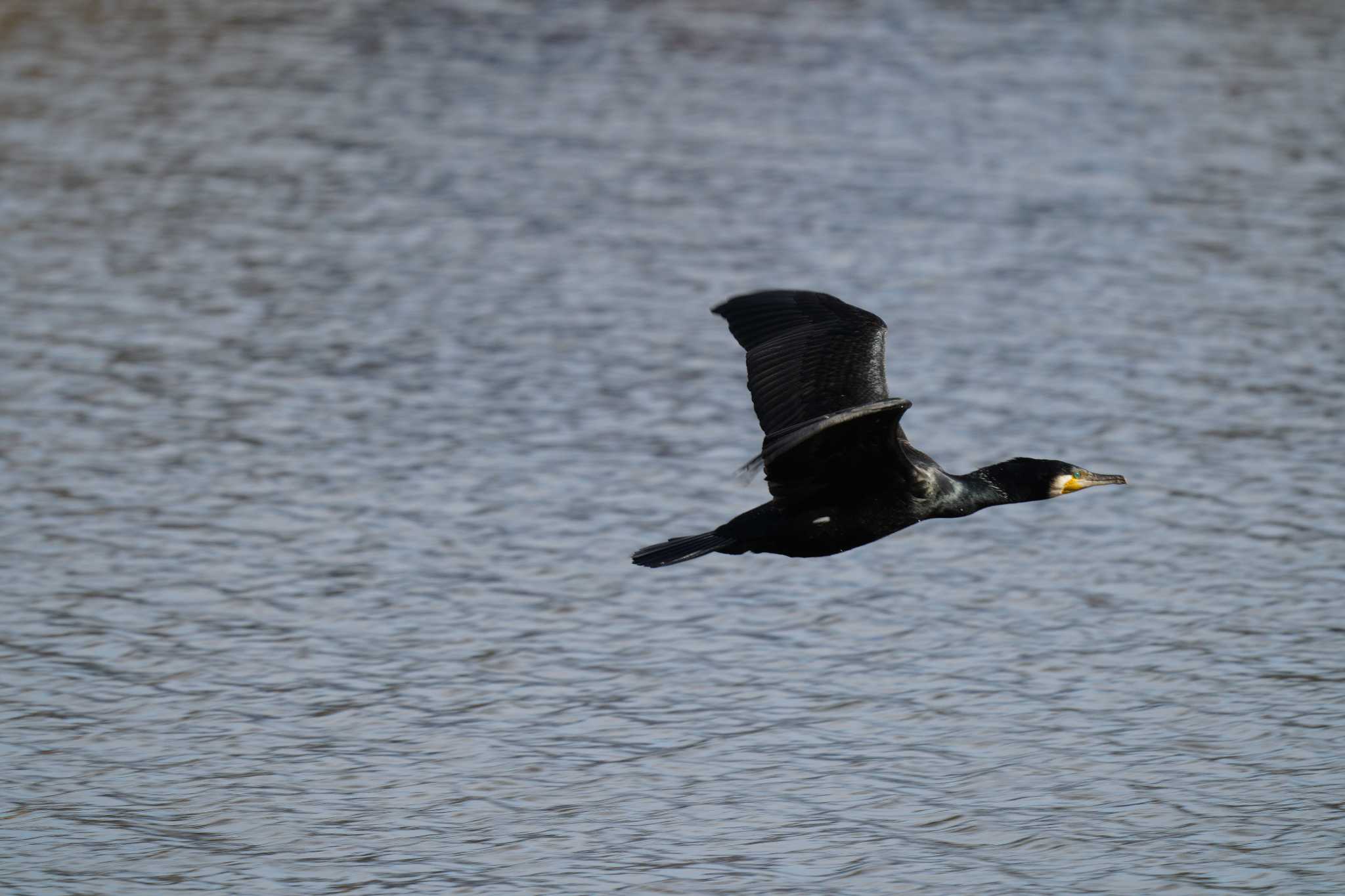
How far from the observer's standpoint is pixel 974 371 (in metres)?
12.5

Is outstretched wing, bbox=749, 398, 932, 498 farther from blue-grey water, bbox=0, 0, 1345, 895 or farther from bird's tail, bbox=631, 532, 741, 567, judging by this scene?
blue-grey water, bbox=0, 0, 1345, 895

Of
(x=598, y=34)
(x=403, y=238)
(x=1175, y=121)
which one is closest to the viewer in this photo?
(x=403, y=238)

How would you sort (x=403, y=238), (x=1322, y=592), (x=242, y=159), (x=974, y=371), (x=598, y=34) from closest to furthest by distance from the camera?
(x=1322, y=592) < (x=974, y=371) < (x=403, y=238) < (x=242, y=159) < (x=598, y=34)

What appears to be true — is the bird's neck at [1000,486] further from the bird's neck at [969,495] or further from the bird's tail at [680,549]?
the bird's tail at [680,549]

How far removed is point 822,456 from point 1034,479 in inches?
45.4

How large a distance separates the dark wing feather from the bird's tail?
49 centimetres

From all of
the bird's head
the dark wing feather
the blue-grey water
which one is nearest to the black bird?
the dark wing feather

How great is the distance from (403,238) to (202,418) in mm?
4167

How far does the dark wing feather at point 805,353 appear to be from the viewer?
7355mm

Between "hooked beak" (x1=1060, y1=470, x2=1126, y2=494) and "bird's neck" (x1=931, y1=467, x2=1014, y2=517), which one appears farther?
"hooked beak" (x1=1060, y1=470, x2=1126, y2=494)

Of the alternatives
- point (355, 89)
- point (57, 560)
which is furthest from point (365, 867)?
point (355, 89)

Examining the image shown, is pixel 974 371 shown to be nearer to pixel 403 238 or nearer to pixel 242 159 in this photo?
pixel 403 238

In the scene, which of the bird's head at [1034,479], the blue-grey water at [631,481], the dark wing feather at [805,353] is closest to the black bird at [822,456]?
the dark wing feather at [805,353]

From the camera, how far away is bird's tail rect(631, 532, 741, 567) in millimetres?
6934
